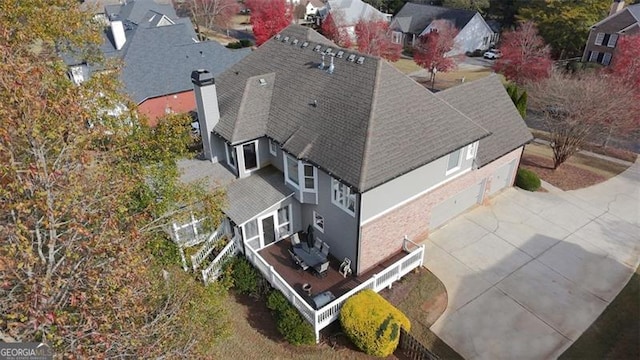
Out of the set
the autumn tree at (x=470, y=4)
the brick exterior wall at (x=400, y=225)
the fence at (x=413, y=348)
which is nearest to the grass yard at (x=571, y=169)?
the brick exterior wall at (x=400, y=225)

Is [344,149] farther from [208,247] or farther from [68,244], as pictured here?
[68,244]

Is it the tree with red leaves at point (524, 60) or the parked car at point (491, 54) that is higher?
the tree with red leaves at point (524, 60)

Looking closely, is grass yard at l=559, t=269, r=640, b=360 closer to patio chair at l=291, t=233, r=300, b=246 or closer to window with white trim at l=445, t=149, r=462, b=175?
window with white trim at l=445, t=149, r=462, b=175

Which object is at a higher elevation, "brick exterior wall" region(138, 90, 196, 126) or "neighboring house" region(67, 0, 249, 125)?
"neighboring house" region(67, 0, 249, 125)

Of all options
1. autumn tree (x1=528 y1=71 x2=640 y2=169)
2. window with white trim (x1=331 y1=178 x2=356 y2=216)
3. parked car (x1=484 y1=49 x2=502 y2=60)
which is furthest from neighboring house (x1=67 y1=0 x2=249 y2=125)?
parked car (x1=484 y1=49 x2=502 y2=60)

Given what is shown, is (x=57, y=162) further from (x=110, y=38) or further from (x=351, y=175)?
(x=110, y=38)

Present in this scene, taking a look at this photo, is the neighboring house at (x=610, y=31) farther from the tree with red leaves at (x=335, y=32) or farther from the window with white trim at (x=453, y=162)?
the window with white trim at (x=453, y=162)

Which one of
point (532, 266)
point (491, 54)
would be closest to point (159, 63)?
point (532, 266)

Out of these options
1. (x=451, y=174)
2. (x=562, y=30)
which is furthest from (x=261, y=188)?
(x=562, y=30)
